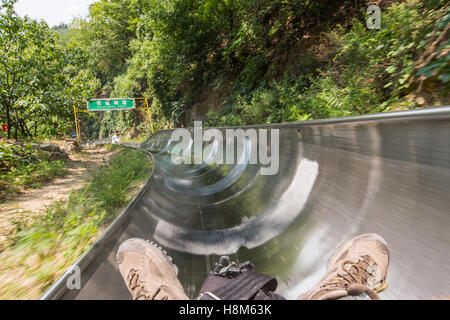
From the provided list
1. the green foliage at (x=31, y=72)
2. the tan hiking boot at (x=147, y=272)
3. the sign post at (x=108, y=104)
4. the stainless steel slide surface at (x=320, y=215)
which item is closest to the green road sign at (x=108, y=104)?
the sign post at (x=108, y=104)

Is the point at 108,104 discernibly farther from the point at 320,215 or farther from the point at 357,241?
the point at 357,241

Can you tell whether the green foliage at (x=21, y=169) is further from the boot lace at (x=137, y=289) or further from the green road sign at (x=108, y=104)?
the green road sign at (x=108, y=104)

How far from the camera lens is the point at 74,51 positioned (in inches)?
485

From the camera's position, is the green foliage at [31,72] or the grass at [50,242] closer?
the grass at [50,242]

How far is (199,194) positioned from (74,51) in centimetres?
1292

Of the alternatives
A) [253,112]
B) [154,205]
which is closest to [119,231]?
[154,205]

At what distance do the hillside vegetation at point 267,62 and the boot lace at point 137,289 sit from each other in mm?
3610

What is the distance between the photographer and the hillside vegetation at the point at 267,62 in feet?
11.4

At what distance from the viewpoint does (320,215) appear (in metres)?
1.93

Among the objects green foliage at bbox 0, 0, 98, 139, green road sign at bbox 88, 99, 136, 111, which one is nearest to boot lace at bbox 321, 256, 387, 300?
green foliage at bbox 0, 0, 98, 139

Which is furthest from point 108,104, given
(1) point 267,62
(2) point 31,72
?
(1) point 267,62

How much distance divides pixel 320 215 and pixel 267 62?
8.32m

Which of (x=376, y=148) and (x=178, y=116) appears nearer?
(x=376, y=148)

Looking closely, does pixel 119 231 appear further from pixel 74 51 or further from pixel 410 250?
pixel 74 51
